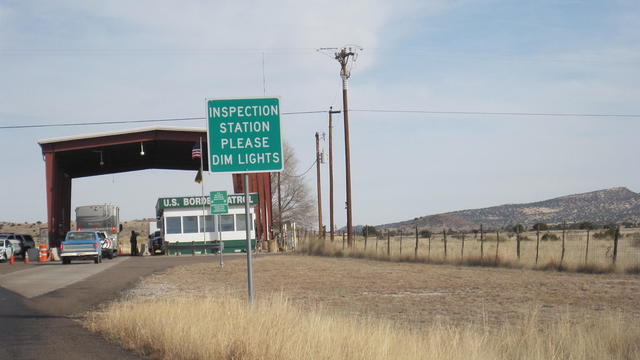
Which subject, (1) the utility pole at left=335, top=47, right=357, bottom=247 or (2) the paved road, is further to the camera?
(1) the utility pole at left=335, top=47, right=357, bottom=247

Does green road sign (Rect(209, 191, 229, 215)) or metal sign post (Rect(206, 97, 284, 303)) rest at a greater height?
metal sign post (Rect(206, 97, 284, 303))

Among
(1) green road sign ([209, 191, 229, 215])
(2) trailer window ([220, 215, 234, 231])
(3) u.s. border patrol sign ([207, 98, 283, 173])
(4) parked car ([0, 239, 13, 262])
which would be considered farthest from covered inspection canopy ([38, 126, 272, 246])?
(3) u.s. border patrol sign ([207, 98, 283, 173])

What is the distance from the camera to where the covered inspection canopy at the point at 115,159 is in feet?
157

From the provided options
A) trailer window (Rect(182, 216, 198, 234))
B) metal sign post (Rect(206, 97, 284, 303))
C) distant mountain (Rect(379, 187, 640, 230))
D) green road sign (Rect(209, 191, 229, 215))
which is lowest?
distant mountain (Rect(379, 187, 640, 230))

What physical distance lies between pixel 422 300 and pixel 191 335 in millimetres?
9047

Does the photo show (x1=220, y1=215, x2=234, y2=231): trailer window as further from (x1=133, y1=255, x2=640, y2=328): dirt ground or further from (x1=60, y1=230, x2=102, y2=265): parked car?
(x1=133, y1=255, x2=640, y2=328): dirt ground

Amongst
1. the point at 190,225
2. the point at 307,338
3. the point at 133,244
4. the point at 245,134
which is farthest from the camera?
the point at 133,244

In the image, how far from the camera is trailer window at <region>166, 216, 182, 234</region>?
48406mm

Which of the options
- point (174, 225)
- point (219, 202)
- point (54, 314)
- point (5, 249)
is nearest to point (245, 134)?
point (54, 314)

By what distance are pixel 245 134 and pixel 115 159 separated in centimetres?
5076

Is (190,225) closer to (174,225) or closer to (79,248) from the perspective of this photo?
(174,225)

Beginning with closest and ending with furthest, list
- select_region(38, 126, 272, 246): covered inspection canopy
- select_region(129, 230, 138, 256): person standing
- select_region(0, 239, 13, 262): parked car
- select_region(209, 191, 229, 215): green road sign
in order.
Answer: select_region(209, 191, 229, 215): green road sign, select_region(0, 239, 13, 262): parked car, select_region(38, 126, 272, 246): covered inspection canopy, select_region(129, 230, 138, 256): person standing

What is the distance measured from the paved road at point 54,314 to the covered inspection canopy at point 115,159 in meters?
22.4

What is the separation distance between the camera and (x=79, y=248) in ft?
121
